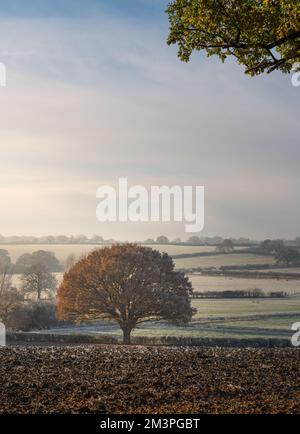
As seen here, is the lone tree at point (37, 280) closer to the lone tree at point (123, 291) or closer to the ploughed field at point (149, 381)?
the lone tree at point (123, 291)

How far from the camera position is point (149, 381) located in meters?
14.0

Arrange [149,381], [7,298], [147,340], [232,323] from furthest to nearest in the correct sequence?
[7,298]
[232,323]
[147,340]
[149,381]

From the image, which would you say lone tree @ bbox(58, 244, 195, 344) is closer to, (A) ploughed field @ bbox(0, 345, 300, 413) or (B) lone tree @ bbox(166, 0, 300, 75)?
(A) ploughed field @ bbox(0, 345, 300, 413)

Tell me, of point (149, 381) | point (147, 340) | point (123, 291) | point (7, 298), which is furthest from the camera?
point (7, 298)

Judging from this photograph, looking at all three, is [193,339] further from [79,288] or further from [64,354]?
[64,354]

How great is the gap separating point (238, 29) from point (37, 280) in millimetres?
Answer: 63502

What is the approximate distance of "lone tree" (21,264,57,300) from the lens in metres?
74.9

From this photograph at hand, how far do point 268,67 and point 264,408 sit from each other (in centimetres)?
1099

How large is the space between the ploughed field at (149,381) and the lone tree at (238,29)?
9.07 meters

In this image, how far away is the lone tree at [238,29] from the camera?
16.0 metres

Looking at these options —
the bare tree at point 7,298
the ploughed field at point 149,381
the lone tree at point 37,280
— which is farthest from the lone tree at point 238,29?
the lone tree at point 37,280

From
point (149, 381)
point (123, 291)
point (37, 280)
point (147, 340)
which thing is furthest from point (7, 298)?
point (149, 381)

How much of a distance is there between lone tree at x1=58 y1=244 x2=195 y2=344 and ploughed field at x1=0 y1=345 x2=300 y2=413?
85.4ft

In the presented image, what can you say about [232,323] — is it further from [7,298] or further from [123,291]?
[7,298]
